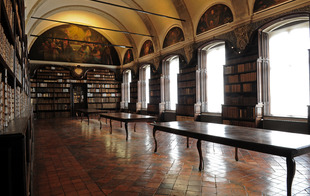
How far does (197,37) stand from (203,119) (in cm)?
372

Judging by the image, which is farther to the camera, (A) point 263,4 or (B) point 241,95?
(B) point 241,95

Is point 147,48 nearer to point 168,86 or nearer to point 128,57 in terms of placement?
point 128,57

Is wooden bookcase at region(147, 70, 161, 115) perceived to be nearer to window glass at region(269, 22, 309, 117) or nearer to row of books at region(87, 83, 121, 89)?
row of books at region(87, 83, 121, 89)

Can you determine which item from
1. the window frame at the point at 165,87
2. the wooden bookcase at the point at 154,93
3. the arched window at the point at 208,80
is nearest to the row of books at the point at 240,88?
the arched window at the point at 208,80

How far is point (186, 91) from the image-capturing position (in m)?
10.1

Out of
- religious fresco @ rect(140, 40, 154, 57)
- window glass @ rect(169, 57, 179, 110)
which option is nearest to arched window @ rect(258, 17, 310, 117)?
window glass @ rect(169, 57, 179, 110)

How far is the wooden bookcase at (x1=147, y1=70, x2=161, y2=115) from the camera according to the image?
40.6ft

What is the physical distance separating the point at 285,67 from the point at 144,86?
9089mm

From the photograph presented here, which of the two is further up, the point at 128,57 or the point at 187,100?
the point at 128,57

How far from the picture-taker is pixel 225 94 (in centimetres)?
799

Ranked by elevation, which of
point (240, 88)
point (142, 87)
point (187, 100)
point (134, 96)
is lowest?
point (187, 100)

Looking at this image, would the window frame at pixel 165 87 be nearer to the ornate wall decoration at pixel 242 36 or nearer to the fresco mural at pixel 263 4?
the ornate wall decoration at pixel 242 36

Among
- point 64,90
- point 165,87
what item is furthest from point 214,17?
point 64,90

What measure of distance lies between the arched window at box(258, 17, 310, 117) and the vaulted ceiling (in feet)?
3.99
